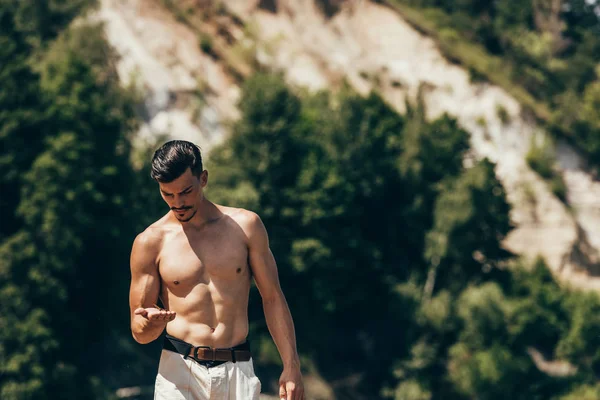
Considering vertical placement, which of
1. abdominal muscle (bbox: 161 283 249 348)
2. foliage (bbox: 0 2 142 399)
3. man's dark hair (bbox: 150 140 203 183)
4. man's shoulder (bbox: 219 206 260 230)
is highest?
foliage (bbox: 0 2 142 399)

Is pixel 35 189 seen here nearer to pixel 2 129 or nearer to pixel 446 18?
pixel 2 129

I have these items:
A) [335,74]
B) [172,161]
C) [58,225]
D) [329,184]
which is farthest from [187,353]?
[335,74]

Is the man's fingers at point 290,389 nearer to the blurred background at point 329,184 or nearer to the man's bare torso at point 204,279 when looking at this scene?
the man's bare torso at point 204,279

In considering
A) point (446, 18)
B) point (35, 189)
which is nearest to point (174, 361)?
point (35, 189)

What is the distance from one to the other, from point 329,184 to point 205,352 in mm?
35464

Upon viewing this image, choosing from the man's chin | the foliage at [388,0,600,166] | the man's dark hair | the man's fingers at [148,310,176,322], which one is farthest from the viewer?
the foliage at [388,0,600,166]

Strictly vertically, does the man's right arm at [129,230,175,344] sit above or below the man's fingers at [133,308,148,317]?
above

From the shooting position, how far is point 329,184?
4331 cm

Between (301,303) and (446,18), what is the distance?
83.4ft

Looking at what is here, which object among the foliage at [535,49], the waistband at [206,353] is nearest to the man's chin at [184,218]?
the waistband at [206,353]

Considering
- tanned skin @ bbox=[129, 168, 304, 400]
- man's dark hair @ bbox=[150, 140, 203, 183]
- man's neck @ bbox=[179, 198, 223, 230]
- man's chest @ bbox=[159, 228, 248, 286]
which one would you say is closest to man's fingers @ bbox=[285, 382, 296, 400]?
tanned skin @ bbox=[129, 168, 304, 400]

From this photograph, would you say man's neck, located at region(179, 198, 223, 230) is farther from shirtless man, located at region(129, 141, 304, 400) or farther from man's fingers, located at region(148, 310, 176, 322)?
man's fingers, located at region(148, 310, 176, 322)

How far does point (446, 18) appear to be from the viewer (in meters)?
61.8

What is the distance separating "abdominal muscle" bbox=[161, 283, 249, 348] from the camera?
7980 millimetres
